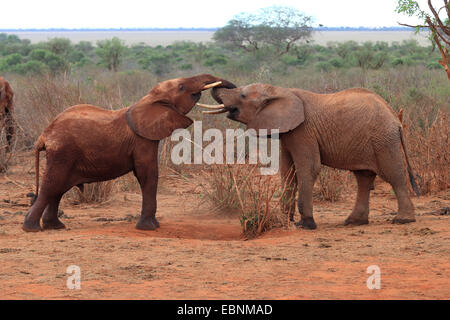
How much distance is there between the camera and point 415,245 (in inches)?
250

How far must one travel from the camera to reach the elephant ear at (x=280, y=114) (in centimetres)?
739

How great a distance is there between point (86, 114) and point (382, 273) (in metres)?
3.75

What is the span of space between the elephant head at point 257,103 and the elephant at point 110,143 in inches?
7.5

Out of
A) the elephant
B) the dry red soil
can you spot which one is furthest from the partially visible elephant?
the elephant

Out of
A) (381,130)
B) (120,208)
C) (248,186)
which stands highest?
(381,130)

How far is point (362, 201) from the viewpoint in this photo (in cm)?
772

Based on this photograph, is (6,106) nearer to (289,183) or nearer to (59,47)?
(289,183)

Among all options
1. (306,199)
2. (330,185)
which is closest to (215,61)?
(330,185)

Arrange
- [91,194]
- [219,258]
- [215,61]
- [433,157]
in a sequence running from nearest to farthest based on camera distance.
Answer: [219,258] < [91,194] < [433,157] < [215,61]

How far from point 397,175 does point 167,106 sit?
2617 millimetres

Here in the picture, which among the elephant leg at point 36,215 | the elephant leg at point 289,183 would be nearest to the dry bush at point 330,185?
the elephant leg at point 289,183

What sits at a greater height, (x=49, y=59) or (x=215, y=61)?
(x=215, y=61)
